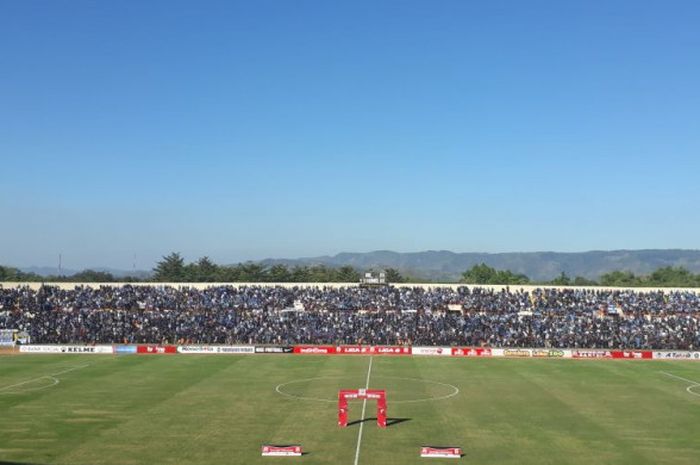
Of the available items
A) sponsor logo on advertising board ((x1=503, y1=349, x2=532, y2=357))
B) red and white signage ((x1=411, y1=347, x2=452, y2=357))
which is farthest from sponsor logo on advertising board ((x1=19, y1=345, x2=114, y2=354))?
sponsor logo on advertising board ((x1=503, y1=349, x2=532, y2=357))

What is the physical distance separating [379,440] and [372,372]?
19890 millimetres

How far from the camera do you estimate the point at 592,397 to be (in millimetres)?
37906

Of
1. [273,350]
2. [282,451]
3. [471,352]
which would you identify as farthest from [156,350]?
[282,451]

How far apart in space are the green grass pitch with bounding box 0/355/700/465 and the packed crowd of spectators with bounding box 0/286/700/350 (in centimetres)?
1010

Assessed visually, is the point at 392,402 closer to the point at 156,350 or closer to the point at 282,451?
the point at 282,451

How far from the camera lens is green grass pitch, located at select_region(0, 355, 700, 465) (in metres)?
25.4

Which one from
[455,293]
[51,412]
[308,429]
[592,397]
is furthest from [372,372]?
[455,293]

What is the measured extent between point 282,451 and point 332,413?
25.5 feet

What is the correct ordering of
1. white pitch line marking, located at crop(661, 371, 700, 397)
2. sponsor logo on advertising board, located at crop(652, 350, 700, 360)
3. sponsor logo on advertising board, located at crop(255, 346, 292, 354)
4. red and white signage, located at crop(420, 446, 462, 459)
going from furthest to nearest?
sponsor logo on advertising board, located at crop(255, 346, 292, 354) → sponsor logo on advertising board, located at crop(652, 350, 700, 360) → white pitch line marking, located at crop(661, 371, 700, 397) → red and white signage, located at crop(420, 446, 462, 459)

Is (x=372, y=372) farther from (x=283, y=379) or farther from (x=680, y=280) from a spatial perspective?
(x=680, y=280)

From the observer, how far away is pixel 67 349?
191 ft

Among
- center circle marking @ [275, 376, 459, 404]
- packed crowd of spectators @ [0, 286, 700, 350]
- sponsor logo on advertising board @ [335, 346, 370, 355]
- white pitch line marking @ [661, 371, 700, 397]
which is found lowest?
white pitch line marking @ [661, 371, 700, 397]

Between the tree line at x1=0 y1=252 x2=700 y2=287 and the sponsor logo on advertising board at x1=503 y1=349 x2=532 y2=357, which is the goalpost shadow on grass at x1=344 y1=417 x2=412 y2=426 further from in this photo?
the tree line at x1=0 y1=252 x2=700 y2=287

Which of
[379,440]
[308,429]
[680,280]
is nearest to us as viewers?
[379,440]
